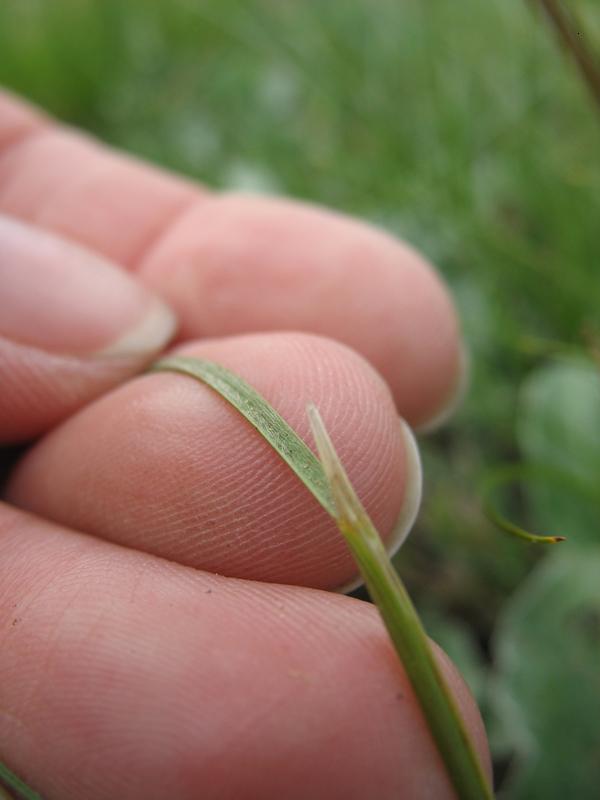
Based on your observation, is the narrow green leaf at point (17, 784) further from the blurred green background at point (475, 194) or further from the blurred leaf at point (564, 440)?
the blurred leaf at point (564, 440)

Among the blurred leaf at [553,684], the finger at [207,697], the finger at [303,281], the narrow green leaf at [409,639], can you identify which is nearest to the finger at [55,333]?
the finger at [303,281]

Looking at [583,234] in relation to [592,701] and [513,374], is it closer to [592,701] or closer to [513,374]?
[513,374]

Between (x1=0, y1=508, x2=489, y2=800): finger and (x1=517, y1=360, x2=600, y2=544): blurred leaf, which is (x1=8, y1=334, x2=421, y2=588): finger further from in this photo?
(x1=517, y1=360, x2=600, y2=544): blurred leaf

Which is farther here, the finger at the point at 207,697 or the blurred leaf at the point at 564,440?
the blurred leaf at the point at 564,440

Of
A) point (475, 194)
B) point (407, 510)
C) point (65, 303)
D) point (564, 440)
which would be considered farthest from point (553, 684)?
point (475, 194)

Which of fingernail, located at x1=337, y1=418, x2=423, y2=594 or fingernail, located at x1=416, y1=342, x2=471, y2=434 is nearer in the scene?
fingernail, located at x1=337, y1=418, x2=423, y2=594

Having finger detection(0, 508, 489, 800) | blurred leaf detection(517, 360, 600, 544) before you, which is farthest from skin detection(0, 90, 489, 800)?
blurred leaf detection(517, 360, 600, 544)
